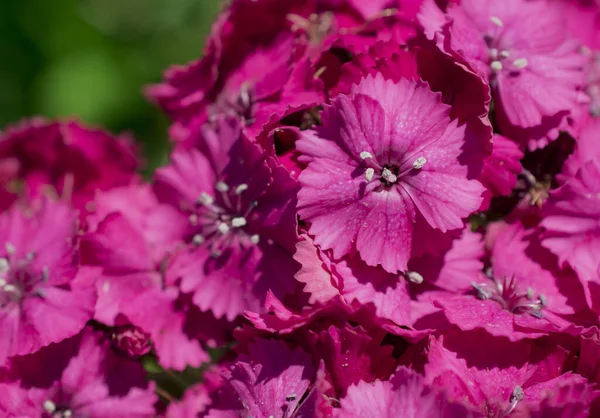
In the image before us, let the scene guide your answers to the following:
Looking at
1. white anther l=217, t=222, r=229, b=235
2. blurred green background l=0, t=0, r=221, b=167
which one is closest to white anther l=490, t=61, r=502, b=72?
white anther l=217, t=222, r=229, b=235

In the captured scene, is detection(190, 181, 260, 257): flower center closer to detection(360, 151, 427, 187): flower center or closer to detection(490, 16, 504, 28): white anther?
detection(360, 151, 427, 187): flower center

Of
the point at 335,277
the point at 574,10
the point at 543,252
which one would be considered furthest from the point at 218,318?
the point at 574,10

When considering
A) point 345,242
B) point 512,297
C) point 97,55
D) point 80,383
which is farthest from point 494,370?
point 97,55

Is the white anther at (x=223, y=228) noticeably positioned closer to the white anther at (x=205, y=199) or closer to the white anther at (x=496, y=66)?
the white anther at (x=205, y=199)

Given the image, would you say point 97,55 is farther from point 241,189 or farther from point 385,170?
point 385,170

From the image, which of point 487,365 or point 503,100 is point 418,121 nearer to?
point 503,100

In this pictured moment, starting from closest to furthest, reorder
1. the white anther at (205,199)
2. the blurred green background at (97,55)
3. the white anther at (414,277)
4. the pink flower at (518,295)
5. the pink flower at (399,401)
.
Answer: the pink flower at (399,401) < the pink flower at (518,295) < the white anther at (414,277) < the white anther at (205,199) < the blurred green background at (97,55)

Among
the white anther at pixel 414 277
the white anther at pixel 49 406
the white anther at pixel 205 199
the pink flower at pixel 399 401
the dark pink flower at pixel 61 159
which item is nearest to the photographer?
the pink flower at pixel 399 401

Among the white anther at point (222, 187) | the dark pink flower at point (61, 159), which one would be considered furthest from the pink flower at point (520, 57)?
the dark pink flower at point (61, 159)
